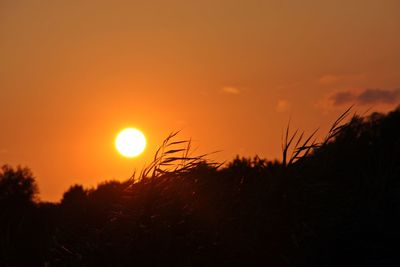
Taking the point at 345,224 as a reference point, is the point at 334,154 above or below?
above

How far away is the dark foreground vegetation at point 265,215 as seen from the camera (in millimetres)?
9352

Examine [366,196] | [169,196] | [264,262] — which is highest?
[169,196]

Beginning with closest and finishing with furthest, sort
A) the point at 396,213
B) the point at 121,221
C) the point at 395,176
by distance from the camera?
1. the point at 396,213
2. the point at 395,176
3. the point at 121,221

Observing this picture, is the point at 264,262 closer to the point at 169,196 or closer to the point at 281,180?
the point at 281,180

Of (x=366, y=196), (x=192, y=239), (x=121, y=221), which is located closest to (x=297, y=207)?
(x=366, y=196)

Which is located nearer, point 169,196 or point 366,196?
point 366,196

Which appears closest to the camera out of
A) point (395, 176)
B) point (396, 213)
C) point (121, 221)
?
point (396, 213)

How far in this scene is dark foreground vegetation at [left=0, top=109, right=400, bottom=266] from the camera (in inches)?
368

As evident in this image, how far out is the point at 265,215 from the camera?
33.0ft

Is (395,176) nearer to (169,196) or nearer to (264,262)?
(264,262)

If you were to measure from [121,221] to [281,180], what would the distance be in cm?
267

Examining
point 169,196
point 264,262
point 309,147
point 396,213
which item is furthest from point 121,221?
point 396,213

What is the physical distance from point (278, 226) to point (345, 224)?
→ 3.33 ft

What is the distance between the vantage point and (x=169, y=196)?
10828mm
